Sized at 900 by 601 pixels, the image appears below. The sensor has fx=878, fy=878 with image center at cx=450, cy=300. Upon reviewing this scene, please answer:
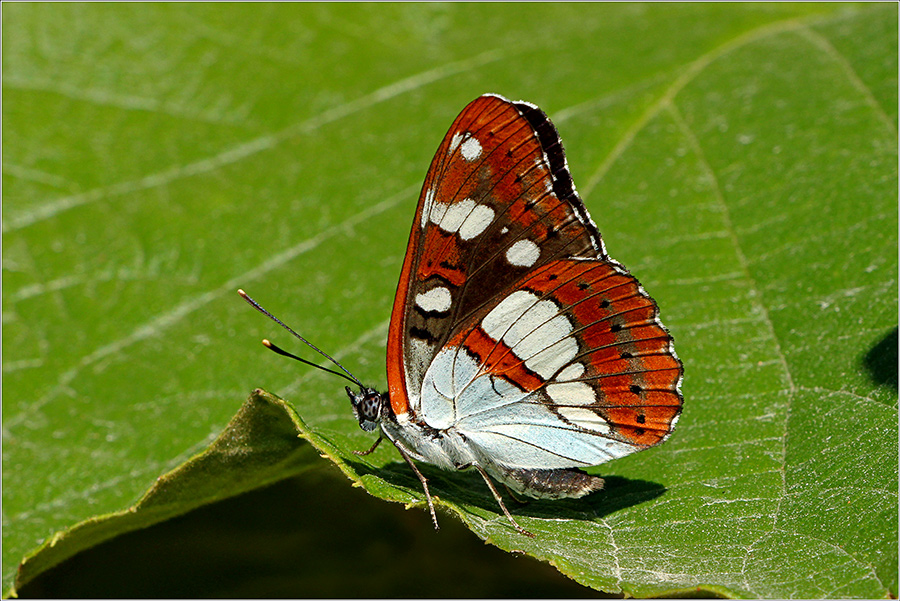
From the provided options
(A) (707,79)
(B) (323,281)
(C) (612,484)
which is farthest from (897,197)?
(B) (323,281)

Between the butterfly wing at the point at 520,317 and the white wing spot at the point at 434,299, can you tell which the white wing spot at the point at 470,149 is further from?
the white wing spot at the point at 434,299

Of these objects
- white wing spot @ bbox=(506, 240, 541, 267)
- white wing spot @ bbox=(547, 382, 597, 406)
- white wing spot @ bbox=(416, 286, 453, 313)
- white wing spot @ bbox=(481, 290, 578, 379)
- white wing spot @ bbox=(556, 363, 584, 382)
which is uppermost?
white wing spot @ bbox=(506, 240, 541, 267)

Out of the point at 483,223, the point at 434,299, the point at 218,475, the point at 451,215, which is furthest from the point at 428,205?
the point at 218,475

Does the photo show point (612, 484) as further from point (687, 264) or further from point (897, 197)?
point (897, 197)

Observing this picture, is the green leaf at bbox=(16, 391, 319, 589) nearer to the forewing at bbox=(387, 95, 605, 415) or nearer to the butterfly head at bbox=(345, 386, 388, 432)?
the butterfly head at bbox=(345, 386, 388, 432)

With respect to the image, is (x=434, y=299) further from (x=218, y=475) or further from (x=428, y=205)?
(x=218, y=475)

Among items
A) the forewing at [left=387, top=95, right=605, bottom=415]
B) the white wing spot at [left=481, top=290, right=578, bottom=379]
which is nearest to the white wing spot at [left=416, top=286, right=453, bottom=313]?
the forewing at [left=387, top=95, right=605, bottom=415]

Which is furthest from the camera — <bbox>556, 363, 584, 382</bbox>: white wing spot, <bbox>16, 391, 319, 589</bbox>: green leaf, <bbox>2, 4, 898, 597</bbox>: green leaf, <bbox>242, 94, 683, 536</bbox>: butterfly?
<bbox>556, 363, 584, 382</bbox>: white wing spot
